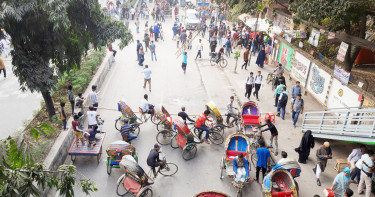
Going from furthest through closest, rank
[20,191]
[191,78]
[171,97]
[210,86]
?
[191,78]
[210,86]
[171,97]
[20,191]

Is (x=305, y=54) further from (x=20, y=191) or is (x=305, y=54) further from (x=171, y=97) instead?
(x=20, y=191)

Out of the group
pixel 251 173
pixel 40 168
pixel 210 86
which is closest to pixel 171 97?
pixel 210 86

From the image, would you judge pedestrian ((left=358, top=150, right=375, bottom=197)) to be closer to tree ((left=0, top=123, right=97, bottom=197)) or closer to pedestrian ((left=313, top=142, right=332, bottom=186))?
pedestrian ((left=313, top=142, right=332, bottom=186))

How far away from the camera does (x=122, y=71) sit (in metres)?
19.8

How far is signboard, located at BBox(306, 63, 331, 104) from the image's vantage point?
46.7 feet

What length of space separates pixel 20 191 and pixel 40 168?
0.42 metres

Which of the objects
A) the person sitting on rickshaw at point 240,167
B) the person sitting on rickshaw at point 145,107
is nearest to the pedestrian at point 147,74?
the person sitting on rickshaw at point 145,107

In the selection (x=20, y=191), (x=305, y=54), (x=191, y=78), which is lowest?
(x=191, y=78)

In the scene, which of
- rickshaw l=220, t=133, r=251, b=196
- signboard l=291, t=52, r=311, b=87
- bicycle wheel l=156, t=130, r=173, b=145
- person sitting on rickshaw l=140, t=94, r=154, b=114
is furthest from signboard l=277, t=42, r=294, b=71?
bicycle wheel l=156, t=130, r=173, b=145

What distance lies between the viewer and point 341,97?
12.8 metres

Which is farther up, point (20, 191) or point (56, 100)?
point (20, 191)

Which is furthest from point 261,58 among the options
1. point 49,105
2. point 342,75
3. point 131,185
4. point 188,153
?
point 131,185

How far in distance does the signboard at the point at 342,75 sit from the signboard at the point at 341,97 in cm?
27

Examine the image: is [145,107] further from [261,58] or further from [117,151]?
[261,58]
